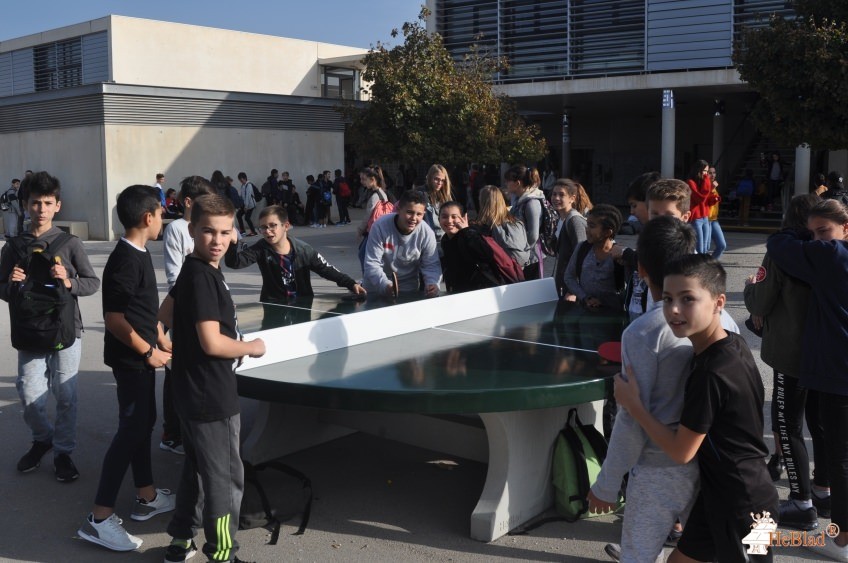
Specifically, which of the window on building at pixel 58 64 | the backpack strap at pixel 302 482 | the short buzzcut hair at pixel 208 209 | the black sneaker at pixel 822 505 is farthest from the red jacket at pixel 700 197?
the window on building at pixel 58 64

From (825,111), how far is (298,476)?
12.3 metres

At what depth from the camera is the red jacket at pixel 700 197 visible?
12.9 meters

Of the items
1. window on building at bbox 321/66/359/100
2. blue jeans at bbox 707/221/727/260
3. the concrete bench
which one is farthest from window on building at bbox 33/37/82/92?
blue jeans at bbox 707/221/727/260

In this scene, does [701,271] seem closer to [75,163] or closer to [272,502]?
[272,502]

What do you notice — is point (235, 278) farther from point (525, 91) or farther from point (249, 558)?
point (525, 91)

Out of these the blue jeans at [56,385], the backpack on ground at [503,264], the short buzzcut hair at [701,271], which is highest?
the short buzzcut hair at [701,271]

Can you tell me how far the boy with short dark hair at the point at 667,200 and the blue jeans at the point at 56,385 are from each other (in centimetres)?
344

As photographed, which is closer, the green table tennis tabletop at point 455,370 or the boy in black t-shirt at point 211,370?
the boy in black t-shirt at point 211,370

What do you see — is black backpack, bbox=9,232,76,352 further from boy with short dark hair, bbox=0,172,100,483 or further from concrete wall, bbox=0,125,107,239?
concrete wall, bbox=0,125,107,239

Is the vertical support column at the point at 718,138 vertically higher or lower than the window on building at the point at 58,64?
lower

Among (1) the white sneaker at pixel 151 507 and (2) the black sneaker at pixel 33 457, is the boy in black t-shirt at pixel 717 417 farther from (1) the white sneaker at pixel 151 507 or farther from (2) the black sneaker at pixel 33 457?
(2) the black sneaker at pixel 33 457

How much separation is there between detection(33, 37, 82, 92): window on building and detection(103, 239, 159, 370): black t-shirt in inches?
1143

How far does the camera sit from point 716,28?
21.2m

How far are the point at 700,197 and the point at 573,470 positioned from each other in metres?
9.29
